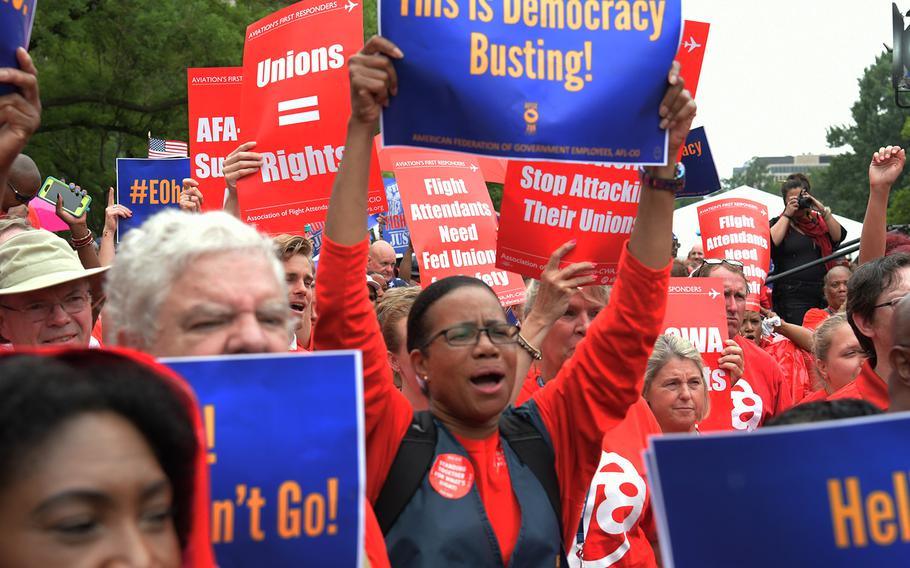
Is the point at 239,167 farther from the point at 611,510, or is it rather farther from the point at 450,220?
the point at 611,510

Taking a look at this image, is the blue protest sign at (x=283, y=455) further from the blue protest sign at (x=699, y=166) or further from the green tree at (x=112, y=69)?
the green tree at (x=112, y=69)

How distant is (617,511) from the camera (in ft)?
13.0

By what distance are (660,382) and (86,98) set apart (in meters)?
16.0

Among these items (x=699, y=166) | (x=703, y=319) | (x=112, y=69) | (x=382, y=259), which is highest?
(x=112, y=69)

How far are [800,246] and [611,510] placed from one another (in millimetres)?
6640

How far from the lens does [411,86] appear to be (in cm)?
307

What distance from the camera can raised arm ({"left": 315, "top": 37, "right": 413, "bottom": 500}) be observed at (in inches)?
118

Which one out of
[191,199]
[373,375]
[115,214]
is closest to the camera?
[373,375]

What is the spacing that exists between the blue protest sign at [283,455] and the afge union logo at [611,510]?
1990mm

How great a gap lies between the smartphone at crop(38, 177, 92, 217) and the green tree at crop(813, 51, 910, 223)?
66091 mm

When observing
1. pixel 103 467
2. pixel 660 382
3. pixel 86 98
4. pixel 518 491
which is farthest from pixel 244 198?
pixel 86 98

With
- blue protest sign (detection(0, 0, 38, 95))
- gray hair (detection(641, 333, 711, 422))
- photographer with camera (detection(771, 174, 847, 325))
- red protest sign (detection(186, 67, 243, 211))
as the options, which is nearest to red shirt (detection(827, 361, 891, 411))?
gray hair (detection(641, 333, 711, 422))

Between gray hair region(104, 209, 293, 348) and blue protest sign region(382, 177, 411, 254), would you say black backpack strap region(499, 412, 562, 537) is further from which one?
blue protest sign region(382, 177, 411, 254)

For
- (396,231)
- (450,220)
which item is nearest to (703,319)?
(450,220)
